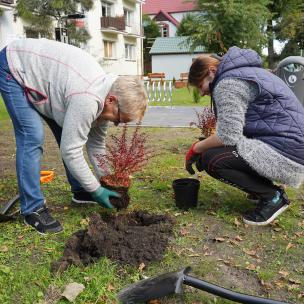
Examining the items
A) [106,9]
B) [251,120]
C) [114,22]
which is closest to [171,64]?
[106,9]

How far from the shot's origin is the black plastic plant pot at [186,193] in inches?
131

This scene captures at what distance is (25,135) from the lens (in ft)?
9.23

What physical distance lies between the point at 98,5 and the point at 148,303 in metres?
26.1

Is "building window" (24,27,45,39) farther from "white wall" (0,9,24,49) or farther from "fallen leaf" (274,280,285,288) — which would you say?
"fallen leaf" (274,280,285,288)

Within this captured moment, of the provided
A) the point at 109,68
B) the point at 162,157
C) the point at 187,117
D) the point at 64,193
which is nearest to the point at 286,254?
the point at 64,193

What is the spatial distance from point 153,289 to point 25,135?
1.41 metres

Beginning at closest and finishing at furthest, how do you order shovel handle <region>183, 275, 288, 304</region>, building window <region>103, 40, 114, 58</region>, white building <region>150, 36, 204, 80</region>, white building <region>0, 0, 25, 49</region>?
shovel handle <region>183, 275, 288, 304</region> → white building <region>0, 0, 25, 49</region> → building window <region>103, 40, 114, 58</region> → white building <region>150, 36, 204, 80</region>

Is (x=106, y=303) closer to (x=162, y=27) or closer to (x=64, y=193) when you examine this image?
(x=64, y=193)

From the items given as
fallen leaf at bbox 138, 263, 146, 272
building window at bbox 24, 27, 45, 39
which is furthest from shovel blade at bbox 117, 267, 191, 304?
building window at bbox 24, 27, 45, 39

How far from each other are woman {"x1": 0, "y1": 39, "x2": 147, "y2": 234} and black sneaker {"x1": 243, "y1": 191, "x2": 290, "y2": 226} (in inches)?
43.6

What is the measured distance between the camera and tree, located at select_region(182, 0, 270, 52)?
22250mm

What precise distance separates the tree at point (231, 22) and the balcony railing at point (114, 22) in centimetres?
575

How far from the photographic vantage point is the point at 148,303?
214 centimetres

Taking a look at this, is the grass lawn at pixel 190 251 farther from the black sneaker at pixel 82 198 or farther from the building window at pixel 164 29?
the building window at pixel 164 29
